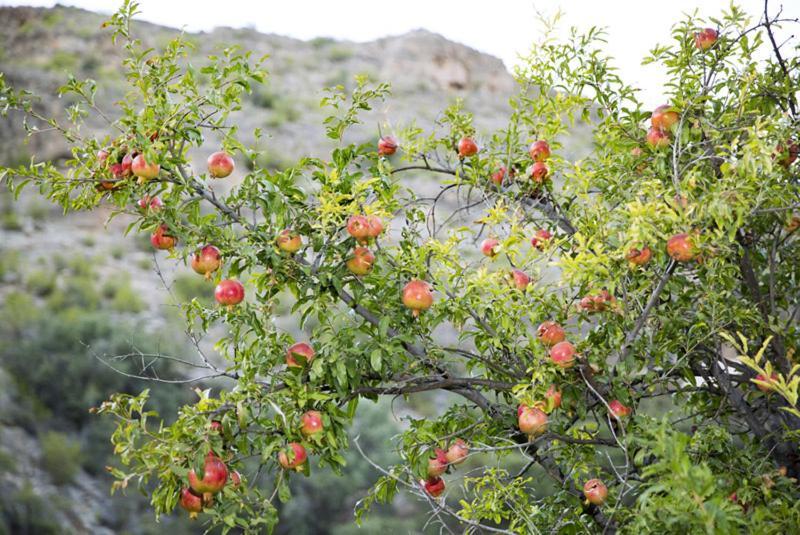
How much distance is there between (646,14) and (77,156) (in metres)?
7.61

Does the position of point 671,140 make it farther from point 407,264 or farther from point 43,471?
point 43,471

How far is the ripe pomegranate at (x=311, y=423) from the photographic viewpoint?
157 centimetres

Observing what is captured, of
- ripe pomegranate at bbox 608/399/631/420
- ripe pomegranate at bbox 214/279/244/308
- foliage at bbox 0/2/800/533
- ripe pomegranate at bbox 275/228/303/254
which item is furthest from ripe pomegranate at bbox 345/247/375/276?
ripe pomegranate at bbox 608/399/631/420

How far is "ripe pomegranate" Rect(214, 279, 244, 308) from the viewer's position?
1759 mm

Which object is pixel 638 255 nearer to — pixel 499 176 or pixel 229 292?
pixel 499 176

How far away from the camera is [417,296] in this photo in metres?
1.67

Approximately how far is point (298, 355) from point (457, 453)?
46 centimetres

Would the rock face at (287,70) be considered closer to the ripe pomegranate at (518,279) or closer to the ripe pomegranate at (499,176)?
the ripe pomegranate at (499,176)

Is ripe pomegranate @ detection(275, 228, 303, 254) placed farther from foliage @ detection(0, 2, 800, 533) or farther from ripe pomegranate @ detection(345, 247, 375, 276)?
ripe pomegranate @ detection(345, 247, 375, 276)

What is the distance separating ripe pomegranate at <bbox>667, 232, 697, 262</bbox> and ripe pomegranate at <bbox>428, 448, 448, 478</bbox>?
71cm

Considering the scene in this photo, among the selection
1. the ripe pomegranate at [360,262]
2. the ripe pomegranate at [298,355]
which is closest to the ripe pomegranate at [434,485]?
the ripe pomegranate at [298,355]

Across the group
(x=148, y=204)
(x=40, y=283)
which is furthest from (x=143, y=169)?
(x=40, y=283)

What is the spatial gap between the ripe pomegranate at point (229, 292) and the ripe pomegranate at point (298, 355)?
172mm

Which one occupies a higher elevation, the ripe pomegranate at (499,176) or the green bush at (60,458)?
the ripe pomegranate at (499,176)
